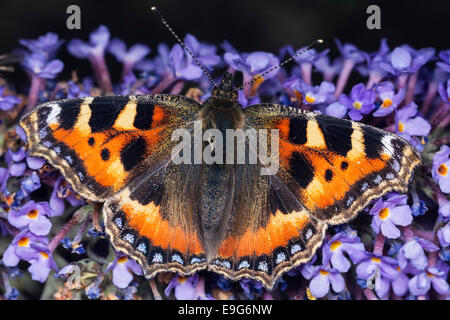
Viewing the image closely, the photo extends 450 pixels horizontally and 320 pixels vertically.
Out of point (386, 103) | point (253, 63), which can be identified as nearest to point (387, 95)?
point (386, 103)

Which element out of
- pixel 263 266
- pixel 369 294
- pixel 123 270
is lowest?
pixel 369 294

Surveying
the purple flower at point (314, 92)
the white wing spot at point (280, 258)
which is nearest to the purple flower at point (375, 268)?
the white wing spot at point (280, 258)

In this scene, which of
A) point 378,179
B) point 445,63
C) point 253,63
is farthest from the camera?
point 253,63

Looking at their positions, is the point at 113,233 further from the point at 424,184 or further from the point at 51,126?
the point at 424,184

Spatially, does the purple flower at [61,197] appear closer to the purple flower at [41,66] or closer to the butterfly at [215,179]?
the butterfly at [215,179]

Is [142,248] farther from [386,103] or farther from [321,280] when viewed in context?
[386,103]
